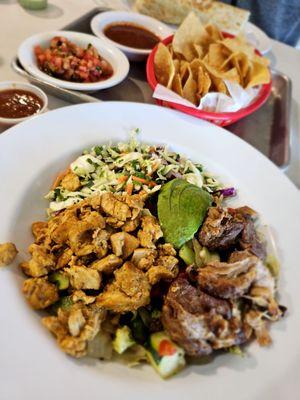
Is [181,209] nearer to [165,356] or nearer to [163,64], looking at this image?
[165,356]

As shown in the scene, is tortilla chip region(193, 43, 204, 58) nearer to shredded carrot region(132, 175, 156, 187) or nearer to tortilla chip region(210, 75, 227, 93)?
tortilla chip region(210, 75, 227, 93)

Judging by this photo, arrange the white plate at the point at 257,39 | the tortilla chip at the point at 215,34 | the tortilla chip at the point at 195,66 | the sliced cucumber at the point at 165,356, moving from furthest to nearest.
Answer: the white plate at the point at 257,39 < the tortilla chip at the point at 215,34 < the tortilla chip at the point at 195,66 < the sliced cucumber at the point at 165,356

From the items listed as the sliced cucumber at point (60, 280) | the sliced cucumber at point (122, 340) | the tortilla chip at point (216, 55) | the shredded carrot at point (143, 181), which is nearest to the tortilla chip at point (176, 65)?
the tortilla chip at point (216, 55)

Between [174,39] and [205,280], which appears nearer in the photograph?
[205,280]

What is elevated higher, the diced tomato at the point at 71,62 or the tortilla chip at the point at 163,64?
the tortilla chip at the point at 163,64

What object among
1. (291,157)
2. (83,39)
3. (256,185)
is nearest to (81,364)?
(256,185)

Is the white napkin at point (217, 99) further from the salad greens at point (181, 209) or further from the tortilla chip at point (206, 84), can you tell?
the salad greens at point (181, 209)

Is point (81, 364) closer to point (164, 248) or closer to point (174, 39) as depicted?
point (164, 248)
